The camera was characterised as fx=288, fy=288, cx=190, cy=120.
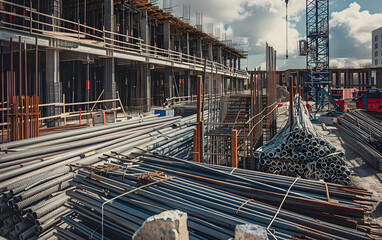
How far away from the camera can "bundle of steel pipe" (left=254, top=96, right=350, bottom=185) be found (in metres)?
9.30

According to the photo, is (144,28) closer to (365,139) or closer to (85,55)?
(85,55)

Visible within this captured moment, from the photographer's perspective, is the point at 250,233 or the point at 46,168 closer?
the point at 250,233

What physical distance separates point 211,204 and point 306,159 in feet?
19.1

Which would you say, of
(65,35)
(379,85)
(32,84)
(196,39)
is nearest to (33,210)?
(65,35)

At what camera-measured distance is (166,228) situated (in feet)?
11.6

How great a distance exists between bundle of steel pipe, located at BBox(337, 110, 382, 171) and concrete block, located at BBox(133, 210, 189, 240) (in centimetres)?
1086

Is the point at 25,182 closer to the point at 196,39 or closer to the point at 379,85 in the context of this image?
the point at 196,39

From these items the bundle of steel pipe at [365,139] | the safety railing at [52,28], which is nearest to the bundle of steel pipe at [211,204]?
the safety railing at [52,28]

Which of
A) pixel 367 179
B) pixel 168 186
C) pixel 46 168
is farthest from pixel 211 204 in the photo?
pixel 367 179

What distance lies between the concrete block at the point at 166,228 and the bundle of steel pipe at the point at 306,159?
680 cm

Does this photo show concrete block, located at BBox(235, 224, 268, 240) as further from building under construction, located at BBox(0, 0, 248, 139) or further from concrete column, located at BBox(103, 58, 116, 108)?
concrete column, located at BBox(103, 58, 116, 108)

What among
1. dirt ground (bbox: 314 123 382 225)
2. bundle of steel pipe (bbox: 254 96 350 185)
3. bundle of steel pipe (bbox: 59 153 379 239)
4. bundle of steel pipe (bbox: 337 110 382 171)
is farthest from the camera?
bundle of steel pipe (bbox: 337 110 382 171)

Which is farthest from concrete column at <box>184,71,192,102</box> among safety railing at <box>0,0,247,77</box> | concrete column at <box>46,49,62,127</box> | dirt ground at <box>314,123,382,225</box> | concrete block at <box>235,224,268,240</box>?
concrete block at <box>235,224,268,240</box>

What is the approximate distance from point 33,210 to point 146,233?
400cm
